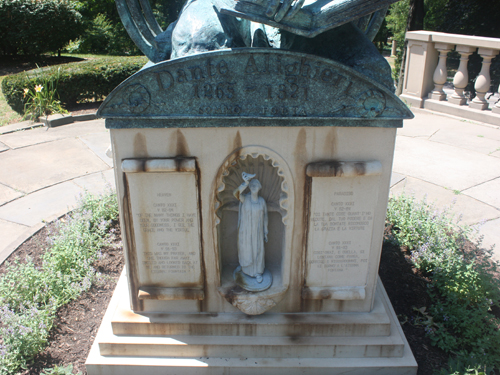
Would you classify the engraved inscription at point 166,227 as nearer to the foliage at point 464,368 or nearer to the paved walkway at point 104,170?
the foliage at point 464,368

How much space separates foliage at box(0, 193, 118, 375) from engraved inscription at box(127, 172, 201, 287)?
1.01 m

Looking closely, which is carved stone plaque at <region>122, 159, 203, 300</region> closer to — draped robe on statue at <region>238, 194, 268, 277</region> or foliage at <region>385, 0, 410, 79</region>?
draped robe on statue at <region>238, 194, 268, 277</region>

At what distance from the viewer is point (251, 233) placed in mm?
3172

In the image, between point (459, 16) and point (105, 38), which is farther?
point (105, 38)

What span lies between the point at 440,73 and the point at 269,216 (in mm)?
6920

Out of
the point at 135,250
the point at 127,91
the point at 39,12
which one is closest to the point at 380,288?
the point at 135,250

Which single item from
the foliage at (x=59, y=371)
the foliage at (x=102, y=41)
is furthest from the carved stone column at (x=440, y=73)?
the foliage at (x=102, y=41)

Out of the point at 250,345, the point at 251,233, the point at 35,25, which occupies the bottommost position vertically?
the point at 250,345

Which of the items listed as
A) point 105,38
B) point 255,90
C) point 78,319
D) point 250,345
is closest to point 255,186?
point 255,90

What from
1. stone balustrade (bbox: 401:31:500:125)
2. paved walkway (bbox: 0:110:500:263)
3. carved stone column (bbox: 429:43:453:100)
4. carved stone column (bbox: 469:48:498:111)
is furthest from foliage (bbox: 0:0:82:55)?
carved stone column (bbox: 469:48:498:111)

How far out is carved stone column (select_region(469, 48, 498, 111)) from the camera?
7868mm

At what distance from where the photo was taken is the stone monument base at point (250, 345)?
10.6ft

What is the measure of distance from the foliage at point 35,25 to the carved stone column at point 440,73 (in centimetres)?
1466

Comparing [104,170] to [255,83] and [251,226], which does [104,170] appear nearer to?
[251,226]
